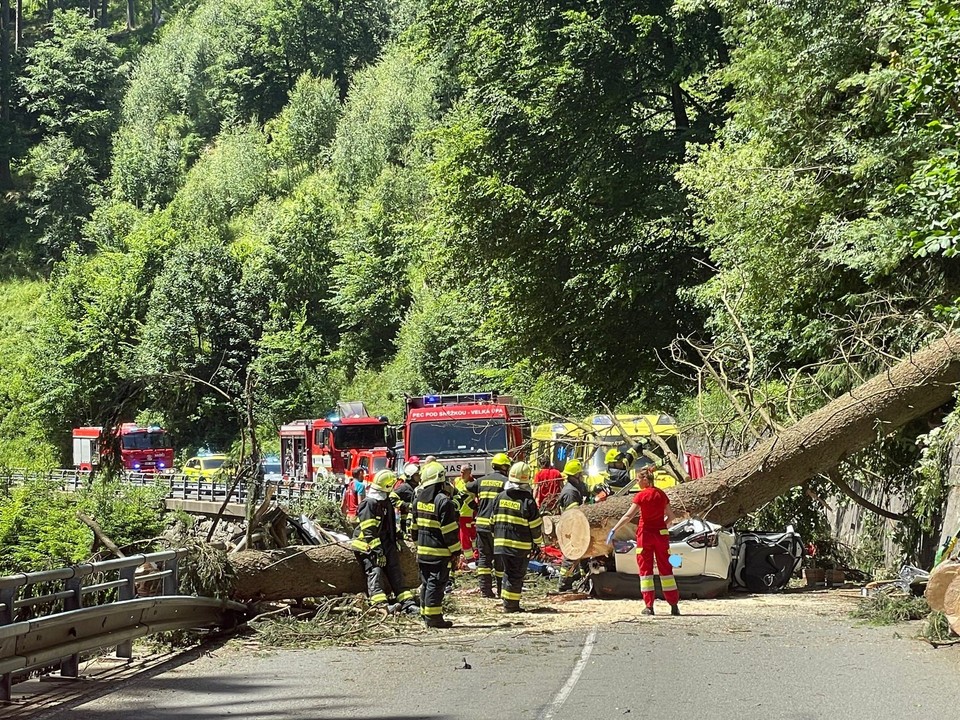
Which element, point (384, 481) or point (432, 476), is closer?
point (432, 476)

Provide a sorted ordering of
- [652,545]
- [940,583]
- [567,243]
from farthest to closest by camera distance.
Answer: [567,243] < [652,545] < [940,583]

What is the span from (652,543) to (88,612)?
6.28 metres

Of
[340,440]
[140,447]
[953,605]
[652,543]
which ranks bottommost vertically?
[953,605]

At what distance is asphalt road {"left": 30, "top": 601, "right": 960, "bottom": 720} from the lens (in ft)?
27.8

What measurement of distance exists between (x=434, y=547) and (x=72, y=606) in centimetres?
397

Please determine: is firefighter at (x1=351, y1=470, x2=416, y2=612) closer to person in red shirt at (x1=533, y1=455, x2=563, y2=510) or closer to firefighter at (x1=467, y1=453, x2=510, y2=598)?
firefighter at (x1=467, y1=453, x2=510, y2=598)

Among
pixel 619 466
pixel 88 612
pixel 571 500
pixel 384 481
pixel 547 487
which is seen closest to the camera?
pixel 88 612

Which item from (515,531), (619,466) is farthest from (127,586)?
(619,466)

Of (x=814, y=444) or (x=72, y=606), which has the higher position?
(x=814, y=444)

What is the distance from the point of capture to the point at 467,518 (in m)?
18.2

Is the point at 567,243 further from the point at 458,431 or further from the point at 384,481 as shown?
the point at 384,481

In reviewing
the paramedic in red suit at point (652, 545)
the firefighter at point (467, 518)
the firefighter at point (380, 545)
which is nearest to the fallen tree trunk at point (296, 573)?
the firefighter at point (380, 545)

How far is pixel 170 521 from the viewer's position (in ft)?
52.4

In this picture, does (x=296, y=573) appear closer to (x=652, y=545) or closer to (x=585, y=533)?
(x=652, y=545)
